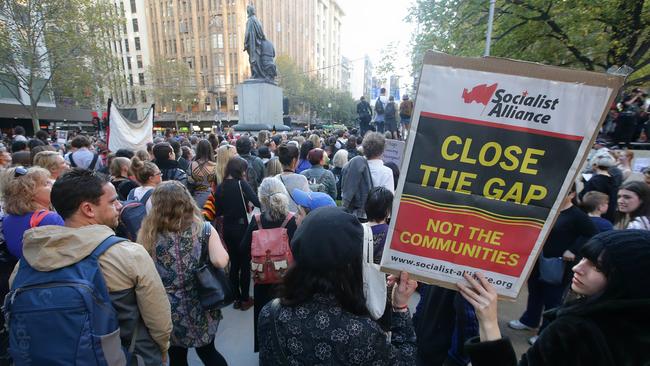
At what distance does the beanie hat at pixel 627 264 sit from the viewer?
3.76 feet

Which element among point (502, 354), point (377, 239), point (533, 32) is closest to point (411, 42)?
point (533, 32)

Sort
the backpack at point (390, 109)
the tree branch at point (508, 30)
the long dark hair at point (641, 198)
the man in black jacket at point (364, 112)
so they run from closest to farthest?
the long dark hair at point (641, 198)
the tree branch at point (508, 30)
the backpack at point (390, 109)
the man in black jacket at point (364, 112)

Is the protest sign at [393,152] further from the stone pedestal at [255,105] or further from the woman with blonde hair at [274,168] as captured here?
the stone pedestal at [255,105]

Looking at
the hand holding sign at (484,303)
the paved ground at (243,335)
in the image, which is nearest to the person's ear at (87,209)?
the hand holding sign at (484,303)

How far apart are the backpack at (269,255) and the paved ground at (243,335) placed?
3.42 ft

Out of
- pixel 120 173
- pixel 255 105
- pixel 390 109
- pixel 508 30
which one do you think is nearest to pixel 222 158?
pixel 120 173

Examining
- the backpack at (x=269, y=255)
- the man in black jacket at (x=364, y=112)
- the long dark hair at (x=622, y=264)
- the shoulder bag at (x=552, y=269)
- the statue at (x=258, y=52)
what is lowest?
the shoulder bag at (x=552, y=269)

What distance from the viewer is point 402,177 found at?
1.31 m

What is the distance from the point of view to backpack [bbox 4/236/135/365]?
4.75 feet

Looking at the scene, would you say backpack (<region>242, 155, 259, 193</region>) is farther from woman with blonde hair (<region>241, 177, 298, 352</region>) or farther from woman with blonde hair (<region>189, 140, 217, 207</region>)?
woman with blonde hair (<region>241, 177, 298, 352</region>)

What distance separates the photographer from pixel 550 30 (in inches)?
450

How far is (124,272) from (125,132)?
6.62 m

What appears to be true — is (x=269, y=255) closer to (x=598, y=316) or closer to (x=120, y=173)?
(x=598, y=316)

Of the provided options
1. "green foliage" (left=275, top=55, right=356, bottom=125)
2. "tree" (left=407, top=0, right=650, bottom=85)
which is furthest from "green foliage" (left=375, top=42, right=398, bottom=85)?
"green foliage" (left=275, top=55, right=356, bottom=125)
